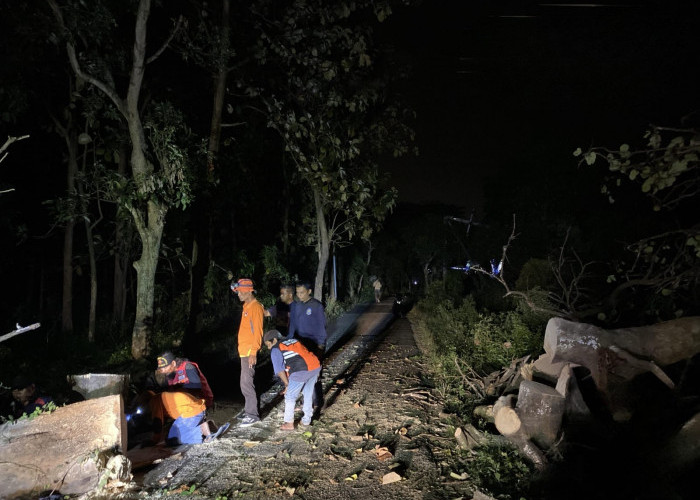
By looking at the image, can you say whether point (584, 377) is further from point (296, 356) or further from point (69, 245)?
point (69, 245)

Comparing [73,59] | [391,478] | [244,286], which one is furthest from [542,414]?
[73,59]

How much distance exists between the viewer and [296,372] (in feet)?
17.3

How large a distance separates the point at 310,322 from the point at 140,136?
194 inches

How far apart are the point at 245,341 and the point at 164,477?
176cm

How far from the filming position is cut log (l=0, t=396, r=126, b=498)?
372 cm

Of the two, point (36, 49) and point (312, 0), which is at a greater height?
point (312, 0)

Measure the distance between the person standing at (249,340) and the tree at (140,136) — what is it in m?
2.78

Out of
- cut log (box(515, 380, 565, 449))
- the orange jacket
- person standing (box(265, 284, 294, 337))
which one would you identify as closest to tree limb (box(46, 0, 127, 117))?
person standing (box(265, 284, 294, 337))

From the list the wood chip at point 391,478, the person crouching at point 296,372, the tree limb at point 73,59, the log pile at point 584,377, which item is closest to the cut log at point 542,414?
the log pile at point 584,377

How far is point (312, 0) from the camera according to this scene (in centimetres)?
791

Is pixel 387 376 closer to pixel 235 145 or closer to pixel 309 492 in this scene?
pixel 309 492

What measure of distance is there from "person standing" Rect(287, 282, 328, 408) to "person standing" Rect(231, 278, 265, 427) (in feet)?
1.51

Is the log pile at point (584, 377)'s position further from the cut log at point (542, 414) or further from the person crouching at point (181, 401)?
the person crouching at point (181, 401)

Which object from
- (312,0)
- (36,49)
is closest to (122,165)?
(36,49)
